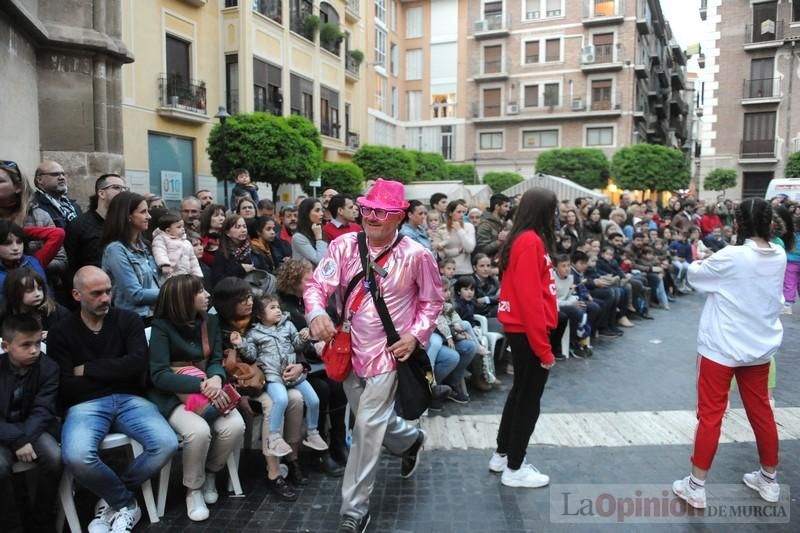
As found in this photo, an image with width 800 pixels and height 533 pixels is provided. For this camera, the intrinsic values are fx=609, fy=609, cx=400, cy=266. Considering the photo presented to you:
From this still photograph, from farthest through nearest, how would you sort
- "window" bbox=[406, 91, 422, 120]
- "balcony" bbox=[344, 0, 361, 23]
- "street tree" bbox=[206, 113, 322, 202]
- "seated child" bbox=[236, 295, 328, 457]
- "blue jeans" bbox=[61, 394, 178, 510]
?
"window" bbox=[406, 91, 422, 120] → "balcony" bbox=[344, 0, 361, 23] → "street tree" bbox=[206, 113, 322, 202] → "seated child" bbox=[236, 295, 328, 457] → "blue jeans" bbox=[61, 394, 178, 510]

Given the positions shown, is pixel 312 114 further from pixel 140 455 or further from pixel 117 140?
pixel 140 455

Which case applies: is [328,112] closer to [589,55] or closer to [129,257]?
[589,55]

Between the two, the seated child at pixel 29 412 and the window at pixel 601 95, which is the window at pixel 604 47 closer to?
the window at pixel 601 95

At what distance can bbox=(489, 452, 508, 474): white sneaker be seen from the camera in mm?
4379

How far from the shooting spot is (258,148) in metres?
18.0

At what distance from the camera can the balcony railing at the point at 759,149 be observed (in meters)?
35.1

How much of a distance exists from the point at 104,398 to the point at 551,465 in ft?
10.4

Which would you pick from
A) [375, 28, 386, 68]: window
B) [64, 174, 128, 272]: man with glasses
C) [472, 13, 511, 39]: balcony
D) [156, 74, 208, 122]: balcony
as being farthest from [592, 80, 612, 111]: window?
[64, 174, 128, 272]: man with glasses

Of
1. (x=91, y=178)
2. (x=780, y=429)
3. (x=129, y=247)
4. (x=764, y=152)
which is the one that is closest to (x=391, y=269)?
(x=129, y=247)

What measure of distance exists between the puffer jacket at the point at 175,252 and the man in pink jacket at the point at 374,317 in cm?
204

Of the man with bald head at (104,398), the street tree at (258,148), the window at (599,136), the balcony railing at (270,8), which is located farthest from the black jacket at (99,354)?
the window at (599,136)

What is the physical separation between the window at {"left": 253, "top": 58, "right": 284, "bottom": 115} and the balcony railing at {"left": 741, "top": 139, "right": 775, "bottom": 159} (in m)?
27.5

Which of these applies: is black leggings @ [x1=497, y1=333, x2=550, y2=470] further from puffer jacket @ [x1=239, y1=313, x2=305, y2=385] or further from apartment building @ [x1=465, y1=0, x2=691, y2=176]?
apartment building @ [x1=465, y1=0, x2=691, y2=176]

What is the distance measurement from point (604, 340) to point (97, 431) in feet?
23.8
